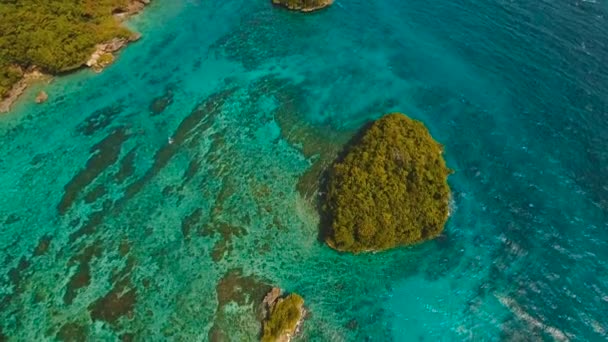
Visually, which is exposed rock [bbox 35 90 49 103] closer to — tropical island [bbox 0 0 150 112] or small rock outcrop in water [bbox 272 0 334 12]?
tropical island [bbox 0 0 150 112]

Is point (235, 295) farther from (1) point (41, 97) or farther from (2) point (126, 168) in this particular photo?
(1) point (41, 97)

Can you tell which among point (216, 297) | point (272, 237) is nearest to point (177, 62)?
point (272, 237)

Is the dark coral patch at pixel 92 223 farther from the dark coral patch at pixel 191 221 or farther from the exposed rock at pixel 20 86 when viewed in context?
the exposed rock at pixel 20 86

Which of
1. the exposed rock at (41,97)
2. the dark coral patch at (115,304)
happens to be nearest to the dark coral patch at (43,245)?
the dark coral patch at (115,304)

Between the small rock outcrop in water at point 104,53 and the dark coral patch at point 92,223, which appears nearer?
the dark coral patch at point 92,223

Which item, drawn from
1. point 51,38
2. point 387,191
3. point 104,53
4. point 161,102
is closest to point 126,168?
point 161,102

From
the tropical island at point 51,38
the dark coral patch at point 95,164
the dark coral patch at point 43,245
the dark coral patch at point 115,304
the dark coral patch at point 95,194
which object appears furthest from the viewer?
the tropical island at point 51,38

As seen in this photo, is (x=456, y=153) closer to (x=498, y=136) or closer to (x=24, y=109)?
(x=498, y=136)

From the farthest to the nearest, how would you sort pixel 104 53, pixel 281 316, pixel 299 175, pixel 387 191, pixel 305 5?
pixel 305 5 → pixel 104 53 → pixel 299 175 → pixel 387 191 → pixel 281 316
